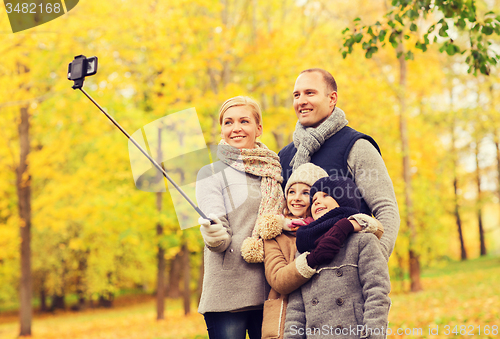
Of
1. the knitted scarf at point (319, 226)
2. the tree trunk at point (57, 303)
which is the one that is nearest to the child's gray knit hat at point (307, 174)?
the knitted scarf at point (319, 226)

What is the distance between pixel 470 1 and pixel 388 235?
2023 mm

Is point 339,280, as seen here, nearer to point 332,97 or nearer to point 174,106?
point 332,97

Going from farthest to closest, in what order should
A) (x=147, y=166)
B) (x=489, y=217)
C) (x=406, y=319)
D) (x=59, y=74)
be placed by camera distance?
(x=489, y=217) → (x=59, y=74) → (x=406, y=319) → (x=147, y=166)

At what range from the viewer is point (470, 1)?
9.78 ft

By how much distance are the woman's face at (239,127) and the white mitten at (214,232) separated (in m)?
0.49

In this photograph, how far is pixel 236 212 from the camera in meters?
2.32

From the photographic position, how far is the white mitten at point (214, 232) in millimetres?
2076

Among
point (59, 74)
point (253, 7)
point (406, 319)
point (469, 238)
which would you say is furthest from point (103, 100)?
point (469, 238)

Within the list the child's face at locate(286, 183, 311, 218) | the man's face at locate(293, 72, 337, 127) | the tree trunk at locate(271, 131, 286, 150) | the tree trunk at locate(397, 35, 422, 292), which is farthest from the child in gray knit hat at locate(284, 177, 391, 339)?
the tree trunk at locate(397, 35, 422, 292)

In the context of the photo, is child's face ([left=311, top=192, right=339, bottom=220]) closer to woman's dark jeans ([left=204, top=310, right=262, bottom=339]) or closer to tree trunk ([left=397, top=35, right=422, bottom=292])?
woman's dark jeans ([left=204, top=310, right=262, bottom=339])

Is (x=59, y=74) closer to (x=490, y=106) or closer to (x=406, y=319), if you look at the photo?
(x=406, y=319)

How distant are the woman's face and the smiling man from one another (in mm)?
278

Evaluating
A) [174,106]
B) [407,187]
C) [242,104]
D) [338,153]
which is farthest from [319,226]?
[407,187]

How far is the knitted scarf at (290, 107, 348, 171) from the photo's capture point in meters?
2.31
